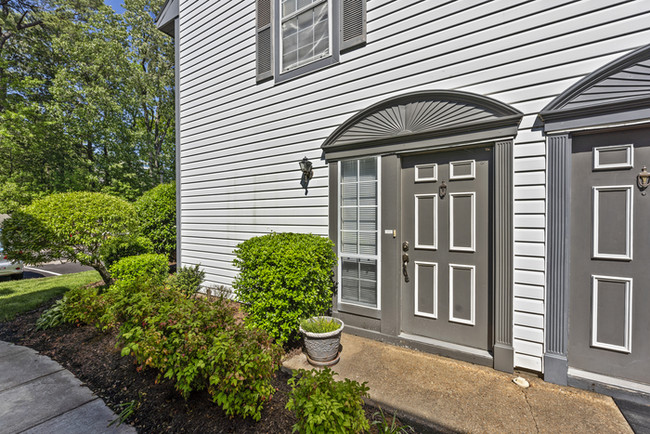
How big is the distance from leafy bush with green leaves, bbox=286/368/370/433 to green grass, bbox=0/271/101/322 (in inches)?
225

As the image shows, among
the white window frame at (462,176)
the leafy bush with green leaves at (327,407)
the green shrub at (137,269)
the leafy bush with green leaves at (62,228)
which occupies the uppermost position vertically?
the white window frame at (462,176)

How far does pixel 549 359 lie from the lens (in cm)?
245

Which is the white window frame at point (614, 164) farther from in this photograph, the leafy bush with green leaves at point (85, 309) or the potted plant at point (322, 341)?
the leafy bush with green leaves at point (85, 309)

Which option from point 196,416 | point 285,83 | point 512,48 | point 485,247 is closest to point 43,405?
point 196,416

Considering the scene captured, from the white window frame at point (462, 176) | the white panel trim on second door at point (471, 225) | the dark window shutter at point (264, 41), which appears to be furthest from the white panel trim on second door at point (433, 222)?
the dark window shutter at point (264, 41)

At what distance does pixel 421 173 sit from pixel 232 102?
377cm

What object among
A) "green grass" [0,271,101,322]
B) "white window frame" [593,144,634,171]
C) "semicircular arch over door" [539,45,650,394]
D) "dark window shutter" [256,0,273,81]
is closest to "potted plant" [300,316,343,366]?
"semicircular arch over door" [539,45,650,394]

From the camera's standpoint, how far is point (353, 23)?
11.7 ft

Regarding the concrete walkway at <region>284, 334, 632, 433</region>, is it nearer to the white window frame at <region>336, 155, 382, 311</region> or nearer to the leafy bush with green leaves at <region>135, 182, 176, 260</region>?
the white window frame at <region>336, 155, 382, 311</region>

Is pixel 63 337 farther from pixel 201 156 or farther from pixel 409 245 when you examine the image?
pixel 409 245

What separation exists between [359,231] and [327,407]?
7.45ft

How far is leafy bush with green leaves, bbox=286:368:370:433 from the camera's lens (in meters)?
1.46

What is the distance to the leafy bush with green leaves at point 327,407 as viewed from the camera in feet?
4.79

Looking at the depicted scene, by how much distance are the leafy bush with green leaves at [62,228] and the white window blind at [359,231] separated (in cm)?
424
